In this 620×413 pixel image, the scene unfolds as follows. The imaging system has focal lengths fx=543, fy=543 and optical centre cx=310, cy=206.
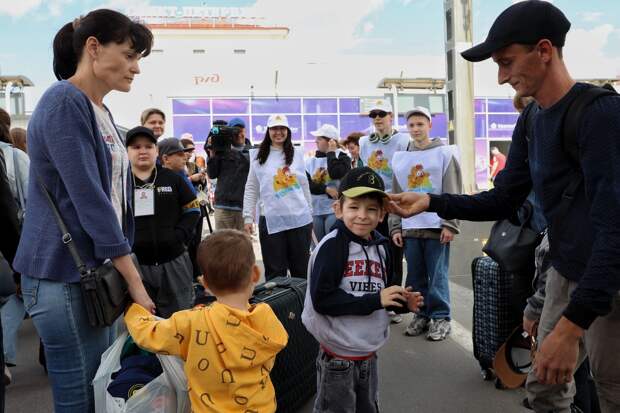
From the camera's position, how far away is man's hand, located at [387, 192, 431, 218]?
257 cm

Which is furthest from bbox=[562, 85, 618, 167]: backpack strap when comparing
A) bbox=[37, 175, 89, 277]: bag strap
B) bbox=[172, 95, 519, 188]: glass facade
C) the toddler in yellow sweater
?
bbox=[172, 95, 519, 188]: glass facade

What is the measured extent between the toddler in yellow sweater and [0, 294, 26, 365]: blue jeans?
2826 millimetres

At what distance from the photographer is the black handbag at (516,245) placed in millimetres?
2961

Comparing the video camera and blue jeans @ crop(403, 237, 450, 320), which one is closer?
blue jeans @ crop(403, 237, 450, 320)

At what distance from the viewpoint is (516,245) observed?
2988mm

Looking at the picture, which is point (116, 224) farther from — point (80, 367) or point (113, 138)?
point (80, 367)

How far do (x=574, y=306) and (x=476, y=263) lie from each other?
2.17m

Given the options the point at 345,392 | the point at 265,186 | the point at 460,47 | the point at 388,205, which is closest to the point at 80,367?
the point at 345,392

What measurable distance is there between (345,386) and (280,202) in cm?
279

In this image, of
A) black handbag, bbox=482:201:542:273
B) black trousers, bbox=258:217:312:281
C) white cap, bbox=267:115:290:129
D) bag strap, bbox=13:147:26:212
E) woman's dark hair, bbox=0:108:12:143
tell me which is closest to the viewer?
black handbag, bbox=482:201:542:273

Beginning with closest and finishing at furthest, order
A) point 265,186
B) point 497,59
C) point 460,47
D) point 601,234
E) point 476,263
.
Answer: point 601,234, point 497,59, point 476,263, point 265,186, point 460,47

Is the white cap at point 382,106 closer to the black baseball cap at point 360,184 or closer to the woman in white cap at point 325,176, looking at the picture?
the woman in white cap at point 325,176

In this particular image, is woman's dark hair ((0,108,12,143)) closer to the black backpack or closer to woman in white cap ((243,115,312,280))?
woman in white cap ((243,115,312,280))

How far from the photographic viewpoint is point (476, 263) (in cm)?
386
